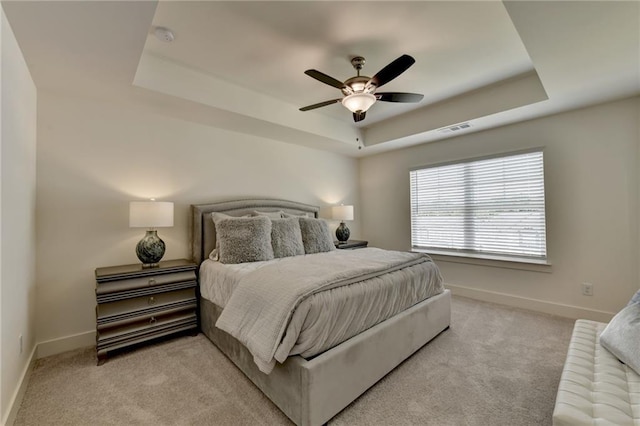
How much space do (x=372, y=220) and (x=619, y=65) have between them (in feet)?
12.3

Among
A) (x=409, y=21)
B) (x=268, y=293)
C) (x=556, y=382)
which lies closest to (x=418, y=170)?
(x=409, y=21)

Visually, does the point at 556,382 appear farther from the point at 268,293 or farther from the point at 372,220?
the point at 372,220

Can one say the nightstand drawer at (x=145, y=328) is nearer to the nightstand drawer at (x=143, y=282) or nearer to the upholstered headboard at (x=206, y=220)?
the nightstand drawer at (x=143, y=282)

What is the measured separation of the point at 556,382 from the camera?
2.01 meters

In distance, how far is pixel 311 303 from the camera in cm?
167

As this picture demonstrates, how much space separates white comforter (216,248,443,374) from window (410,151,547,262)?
2.09m

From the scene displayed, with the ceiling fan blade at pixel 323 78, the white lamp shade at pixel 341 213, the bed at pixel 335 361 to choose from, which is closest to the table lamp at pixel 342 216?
the white lamp shade at pixel 341 213

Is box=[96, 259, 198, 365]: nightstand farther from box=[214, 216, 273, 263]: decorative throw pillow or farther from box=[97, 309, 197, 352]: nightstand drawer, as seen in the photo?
box=[214, 216, 273, 263]: decorative throw pillow

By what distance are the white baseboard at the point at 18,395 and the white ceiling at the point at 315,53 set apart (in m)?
2.30

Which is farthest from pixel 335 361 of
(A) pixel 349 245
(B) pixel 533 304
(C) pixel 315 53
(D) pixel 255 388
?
(B) pixel 533 304

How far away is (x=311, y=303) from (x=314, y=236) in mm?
1910

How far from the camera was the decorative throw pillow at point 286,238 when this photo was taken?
10.4 ft

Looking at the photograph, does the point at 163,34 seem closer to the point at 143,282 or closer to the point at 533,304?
the point at 143,282

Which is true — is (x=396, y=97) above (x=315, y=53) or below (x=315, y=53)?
below
